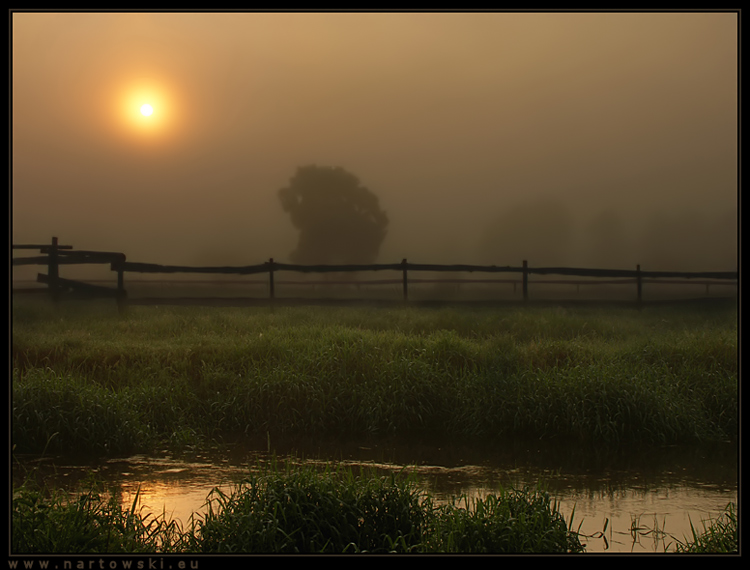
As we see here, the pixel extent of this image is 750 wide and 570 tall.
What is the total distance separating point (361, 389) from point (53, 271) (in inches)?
395

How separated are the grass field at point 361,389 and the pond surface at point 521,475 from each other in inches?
17.9

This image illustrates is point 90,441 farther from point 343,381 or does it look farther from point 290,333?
point 290,333

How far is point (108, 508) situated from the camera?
16.4 feet

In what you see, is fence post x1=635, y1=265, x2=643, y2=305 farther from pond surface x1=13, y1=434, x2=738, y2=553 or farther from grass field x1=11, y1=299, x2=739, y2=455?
pond surface x1=13, y1=434, x2=738, y2=553

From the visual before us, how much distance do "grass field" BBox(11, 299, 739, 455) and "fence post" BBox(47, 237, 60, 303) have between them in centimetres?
359

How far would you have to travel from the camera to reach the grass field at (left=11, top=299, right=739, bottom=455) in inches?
317

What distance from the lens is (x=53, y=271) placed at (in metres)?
15.6

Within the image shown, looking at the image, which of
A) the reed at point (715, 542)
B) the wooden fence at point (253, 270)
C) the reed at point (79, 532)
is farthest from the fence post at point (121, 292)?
the reed at point (715, 542)

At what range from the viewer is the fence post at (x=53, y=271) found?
Result: 15.4 m

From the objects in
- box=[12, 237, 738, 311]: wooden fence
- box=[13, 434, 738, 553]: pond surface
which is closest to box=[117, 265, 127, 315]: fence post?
box=[12, 237, 738, 311]: wooden fence

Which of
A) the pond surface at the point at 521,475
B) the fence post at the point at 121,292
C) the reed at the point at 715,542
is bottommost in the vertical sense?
the pond surface at the point at 521,475

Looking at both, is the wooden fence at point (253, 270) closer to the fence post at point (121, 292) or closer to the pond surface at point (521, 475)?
the fence post at point (121, 292)

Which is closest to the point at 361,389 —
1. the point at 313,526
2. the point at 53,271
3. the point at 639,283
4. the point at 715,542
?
Result: the point at 313,526

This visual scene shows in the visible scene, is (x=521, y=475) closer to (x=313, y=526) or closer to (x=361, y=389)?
(x=361, y=389)
